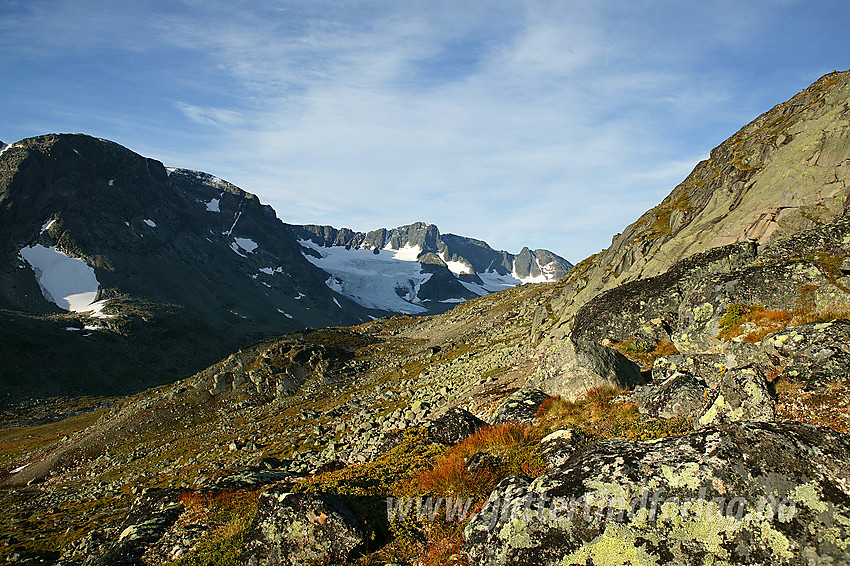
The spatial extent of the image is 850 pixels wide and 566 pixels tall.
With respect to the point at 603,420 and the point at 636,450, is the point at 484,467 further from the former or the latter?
the point at 603,420

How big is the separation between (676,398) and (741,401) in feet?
4.40

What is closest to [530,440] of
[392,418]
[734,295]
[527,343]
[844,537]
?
[844,537]

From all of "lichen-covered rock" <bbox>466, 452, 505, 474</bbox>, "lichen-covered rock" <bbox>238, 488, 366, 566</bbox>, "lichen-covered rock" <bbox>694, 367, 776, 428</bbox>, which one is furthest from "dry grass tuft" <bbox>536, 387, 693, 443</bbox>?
"lichen-covered rock" <bbox>238, 488, 366, 566</bbox>

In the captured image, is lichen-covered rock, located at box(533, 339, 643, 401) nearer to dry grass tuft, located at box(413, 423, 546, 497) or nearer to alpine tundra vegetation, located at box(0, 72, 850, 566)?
alpine tundra vegetation, located at box(0, 72, 850, 566)


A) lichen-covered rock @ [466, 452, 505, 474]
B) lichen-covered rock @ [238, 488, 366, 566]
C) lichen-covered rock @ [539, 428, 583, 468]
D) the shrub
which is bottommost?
the shrub

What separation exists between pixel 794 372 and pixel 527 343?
37.6 metres

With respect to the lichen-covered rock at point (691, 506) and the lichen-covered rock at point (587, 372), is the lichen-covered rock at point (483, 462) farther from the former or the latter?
the lichen-covered rock at point (587, 372)

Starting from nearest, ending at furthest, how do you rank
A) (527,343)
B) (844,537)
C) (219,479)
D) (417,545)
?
(844,537)
(417,545)
(219,479)
(527,343)

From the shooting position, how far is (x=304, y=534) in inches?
345

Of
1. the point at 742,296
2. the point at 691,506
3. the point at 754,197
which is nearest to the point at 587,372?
the point at 691,506

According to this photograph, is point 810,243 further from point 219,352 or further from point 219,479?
point 219,352

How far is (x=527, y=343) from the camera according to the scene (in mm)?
47031

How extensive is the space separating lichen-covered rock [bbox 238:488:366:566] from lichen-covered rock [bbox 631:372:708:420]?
7.60 m

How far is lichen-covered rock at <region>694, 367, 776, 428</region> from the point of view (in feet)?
30.5
